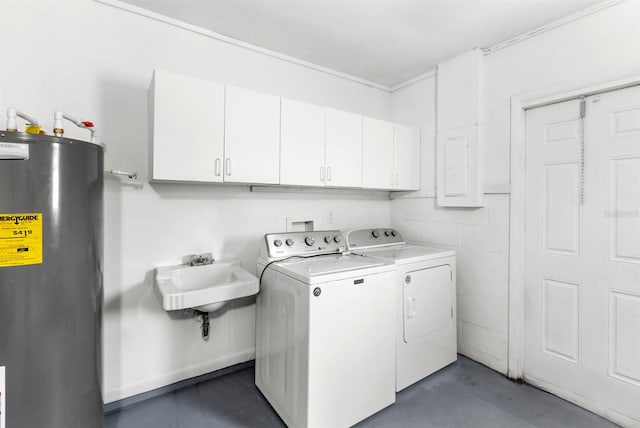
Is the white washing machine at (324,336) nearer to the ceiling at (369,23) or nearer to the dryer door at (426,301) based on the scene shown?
the dryer door at (426,301)

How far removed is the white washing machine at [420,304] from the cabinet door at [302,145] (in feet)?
2.12

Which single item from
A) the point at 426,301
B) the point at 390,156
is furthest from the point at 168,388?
the point at 390,156

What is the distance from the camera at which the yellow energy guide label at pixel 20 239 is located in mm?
Answer: 1172

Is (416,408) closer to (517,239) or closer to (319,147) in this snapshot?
(517,239)

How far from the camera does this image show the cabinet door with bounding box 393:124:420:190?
283cm

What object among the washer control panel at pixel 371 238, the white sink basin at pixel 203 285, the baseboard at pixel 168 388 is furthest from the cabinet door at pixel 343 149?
the baseboard at pixel 168 388

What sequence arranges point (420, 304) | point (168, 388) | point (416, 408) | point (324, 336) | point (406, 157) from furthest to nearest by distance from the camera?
1. point (406, 157)
2. point (420, 304)
3. point (168, 388)
4. point (416, 408)
5. point (324, 336)

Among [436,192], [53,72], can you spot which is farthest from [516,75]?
[53,72]

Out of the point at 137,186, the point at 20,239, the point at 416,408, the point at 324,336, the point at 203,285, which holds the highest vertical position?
the point at 137,186

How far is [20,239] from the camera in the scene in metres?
1.20

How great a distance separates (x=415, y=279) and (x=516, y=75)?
1.80 m

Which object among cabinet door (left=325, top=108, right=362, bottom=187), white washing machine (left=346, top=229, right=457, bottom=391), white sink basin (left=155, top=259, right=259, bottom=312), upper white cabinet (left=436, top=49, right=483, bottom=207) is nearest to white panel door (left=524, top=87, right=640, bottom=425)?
upper white cabinet (left=436, top=49, right=483, bottom=207)

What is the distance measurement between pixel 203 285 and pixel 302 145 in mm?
1259

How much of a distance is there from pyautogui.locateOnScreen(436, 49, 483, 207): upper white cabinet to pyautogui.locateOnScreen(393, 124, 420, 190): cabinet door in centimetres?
23
